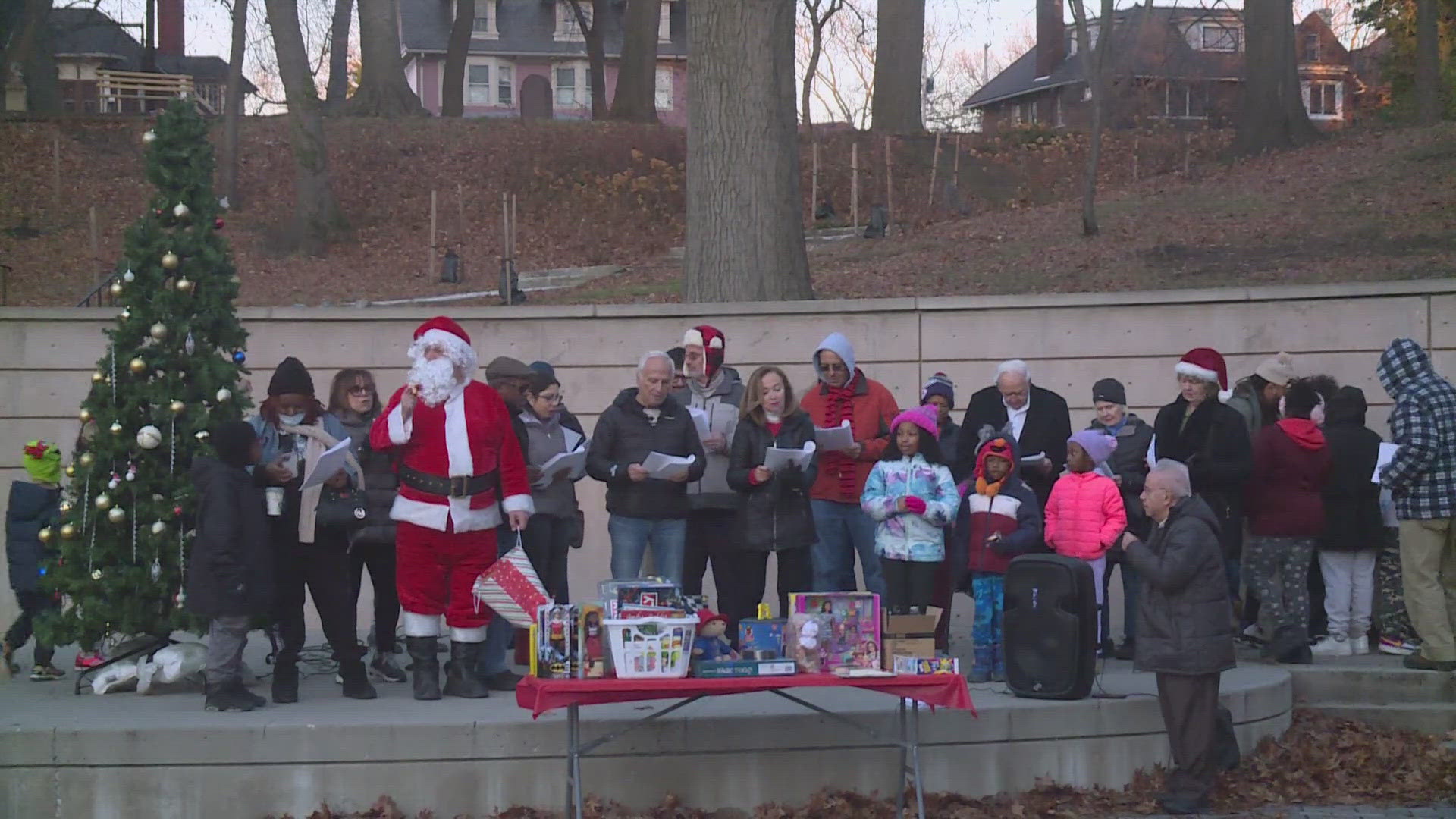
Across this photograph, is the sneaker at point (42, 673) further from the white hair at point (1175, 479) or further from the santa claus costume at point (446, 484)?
the white hair at point (1175, 479)

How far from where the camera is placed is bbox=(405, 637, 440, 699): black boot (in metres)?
7.95

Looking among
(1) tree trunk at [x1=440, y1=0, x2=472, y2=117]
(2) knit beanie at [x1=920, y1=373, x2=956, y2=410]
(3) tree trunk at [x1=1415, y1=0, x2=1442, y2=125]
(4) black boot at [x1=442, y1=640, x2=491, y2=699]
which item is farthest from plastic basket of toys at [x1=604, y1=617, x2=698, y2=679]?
(1) tree trunk at [x1=440, y1=0, x2=472, y2=117]

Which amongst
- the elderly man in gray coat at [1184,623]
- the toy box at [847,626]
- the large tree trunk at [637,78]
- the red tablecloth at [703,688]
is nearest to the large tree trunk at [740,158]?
the elderly man in gray coat at [1184,623]

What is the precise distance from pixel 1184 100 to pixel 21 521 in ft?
139

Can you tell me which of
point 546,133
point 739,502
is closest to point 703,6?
point 739,502

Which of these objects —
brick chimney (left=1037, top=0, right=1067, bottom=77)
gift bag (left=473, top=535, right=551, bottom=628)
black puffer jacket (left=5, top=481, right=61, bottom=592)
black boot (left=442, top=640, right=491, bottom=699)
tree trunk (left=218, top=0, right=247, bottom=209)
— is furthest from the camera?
brick chimney (left=1037, top=0, right=1067, bottom=77)

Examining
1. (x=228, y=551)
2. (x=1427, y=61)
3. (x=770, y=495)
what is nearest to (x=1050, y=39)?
(x=1427, y=61)

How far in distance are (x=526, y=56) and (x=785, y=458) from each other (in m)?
52.9

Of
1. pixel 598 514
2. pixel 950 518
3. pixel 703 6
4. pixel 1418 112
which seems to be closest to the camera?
pixel 950 518

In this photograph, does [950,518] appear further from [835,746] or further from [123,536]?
[123,536]

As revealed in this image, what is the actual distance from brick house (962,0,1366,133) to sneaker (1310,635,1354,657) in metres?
26.1

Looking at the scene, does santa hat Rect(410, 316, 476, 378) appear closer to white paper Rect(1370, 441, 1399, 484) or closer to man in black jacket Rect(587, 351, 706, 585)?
man in black jacket Rect(587, 351, 706, 585)

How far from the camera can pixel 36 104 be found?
113ft

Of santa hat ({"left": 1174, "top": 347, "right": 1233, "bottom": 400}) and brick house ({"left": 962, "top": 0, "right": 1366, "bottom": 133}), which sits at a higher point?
brick house ({"left": 962, "top": 0, "right": 1366, "bottom": 133})
